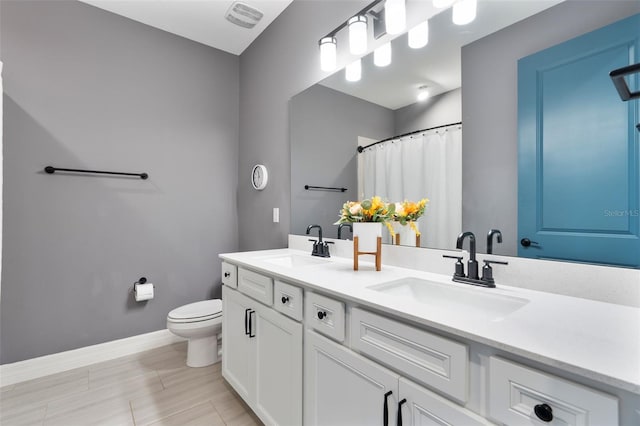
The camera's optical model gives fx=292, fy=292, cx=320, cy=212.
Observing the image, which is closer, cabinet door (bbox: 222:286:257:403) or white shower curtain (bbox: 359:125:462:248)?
white shower curtain (bbox: 359:125:462:248)

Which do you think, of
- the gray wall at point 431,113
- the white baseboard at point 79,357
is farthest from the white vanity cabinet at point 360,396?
the white baseboard at point 79,357

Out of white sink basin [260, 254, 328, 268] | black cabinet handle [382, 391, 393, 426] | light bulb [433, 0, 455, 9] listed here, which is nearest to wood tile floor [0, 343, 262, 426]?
white sink basin [260, 254, 328, 268]

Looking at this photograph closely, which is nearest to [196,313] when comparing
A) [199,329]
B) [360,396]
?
[199,329]

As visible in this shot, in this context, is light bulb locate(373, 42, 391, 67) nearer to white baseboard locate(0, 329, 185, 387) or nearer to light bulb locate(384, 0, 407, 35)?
light bulb locate(384, 0, 407, 35)

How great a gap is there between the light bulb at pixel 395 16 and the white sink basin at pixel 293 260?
1256 mm

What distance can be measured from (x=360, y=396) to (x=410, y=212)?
2.67 ft

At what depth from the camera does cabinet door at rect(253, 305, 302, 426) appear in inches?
46.3

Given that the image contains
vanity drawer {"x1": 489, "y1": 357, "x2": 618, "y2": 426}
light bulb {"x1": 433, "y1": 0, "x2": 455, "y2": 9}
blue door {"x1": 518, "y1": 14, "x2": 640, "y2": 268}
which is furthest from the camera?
light bulb {"x1": 433, "y1": 0, "x2": 455, "y2": 9}

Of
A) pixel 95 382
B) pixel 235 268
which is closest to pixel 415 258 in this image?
Result: pixel 235 268

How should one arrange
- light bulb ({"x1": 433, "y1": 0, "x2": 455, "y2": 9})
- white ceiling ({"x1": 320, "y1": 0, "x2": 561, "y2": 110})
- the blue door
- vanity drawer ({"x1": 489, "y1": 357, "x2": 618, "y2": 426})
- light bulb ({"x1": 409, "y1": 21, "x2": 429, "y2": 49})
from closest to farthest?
vanity drawer ({"x1": 489, "y1": 357, "x2": 618, "y2": 426})
the blue door
white ceiling ({"x1": 320, "y1": 0, "x2": 561, "y2": 110})
light bulb ({"x1": 433, "y1": 0, "x2": 455, "y2": 9})
light bulb ({"x1": 409, "y1": 21, "x2": 429, "y2": 49})

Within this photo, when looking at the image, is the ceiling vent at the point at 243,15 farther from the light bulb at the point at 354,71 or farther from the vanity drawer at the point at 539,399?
the vanity drawer at the point at 539,399

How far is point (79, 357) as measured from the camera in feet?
6.95

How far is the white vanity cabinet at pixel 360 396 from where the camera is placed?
2.36 feet

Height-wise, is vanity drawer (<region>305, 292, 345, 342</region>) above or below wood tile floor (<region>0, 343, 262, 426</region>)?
above
